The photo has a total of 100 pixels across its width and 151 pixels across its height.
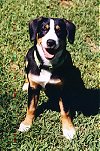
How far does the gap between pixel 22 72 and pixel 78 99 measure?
1.10 meters

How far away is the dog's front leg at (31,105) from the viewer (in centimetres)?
536

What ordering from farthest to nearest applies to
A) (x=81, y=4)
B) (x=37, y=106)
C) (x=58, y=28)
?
(x=81, y=4)
(x=37, y=106)
(x=58, y=28)

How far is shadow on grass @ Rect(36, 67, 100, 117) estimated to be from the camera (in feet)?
19.8

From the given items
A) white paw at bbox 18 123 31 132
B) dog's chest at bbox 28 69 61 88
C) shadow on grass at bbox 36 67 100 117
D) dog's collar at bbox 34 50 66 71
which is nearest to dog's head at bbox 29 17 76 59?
dog's collar at bbox 34 50 66 71

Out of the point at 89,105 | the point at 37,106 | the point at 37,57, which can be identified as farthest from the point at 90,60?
the point at 37,57

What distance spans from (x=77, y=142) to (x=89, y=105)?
979 mm

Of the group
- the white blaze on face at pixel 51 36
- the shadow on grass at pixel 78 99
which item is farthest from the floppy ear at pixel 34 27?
the shadow on grass at pixel 78 99

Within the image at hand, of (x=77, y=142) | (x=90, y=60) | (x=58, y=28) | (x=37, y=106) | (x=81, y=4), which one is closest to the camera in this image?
(x=58, y=28)

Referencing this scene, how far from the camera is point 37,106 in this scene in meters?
6.01

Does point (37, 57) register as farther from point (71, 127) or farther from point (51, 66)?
point (71, 127)

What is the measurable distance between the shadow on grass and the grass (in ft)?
0.12

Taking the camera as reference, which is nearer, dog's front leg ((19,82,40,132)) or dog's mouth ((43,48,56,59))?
dog's mouth ((43,48,56,59))

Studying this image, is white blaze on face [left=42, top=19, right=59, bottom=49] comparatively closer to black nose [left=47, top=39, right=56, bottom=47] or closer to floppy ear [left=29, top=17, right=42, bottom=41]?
black nose [left=47, top=39, right=56, bottom=47]

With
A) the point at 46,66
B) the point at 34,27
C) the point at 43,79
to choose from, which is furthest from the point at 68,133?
the point at 34,27
